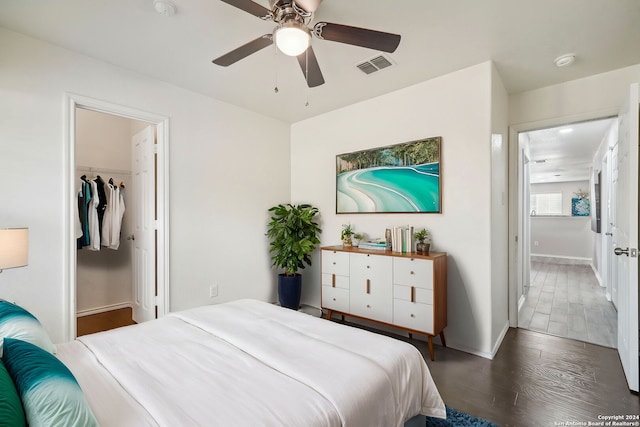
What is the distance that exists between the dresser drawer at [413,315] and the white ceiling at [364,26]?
2.12 metres

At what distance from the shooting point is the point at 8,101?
6.99ft

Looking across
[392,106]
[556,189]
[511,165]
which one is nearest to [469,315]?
[511,165]

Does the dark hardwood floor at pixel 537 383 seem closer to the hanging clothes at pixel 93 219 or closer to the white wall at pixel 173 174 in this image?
the white wall at pixel 173 174

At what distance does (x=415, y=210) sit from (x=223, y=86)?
2.34 metres

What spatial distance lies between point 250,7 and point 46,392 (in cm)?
170

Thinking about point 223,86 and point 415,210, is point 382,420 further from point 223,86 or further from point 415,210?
point 223,86

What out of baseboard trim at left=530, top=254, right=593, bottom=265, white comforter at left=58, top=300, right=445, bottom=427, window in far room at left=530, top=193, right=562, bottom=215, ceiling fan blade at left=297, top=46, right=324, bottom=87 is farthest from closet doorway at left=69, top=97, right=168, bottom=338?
window in far room at left=530, top=193, right=562, bottom=215

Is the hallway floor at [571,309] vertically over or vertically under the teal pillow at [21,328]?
under

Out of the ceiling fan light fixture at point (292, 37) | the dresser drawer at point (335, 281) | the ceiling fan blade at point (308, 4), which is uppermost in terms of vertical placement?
the ceiling fan blade at point (308, 4)

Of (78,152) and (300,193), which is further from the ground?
(78,152)

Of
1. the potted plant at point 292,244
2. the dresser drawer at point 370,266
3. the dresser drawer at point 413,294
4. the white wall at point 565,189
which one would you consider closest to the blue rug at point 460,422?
the dresser drawer at point 413,294

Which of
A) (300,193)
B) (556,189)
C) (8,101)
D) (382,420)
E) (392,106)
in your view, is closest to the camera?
(382,420)

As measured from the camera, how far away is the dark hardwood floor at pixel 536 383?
1.86 meters

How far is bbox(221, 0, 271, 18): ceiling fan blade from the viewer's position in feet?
4.68
